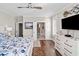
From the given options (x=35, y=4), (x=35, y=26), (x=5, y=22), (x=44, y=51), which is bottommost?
(x=44, y=51)

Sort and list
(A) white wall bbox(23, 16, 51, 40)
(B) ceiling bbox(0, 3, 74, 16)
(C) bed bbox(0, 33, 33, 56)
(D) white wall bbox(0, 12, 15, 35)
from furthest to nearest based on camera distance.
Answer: (A) white wall bbox(23, 16, 51, 40)
(D) white wall bbox(0, 12, 15, 35)
(B) ceiling bbox(0, 3, 74, 16)
(C) bed bbox(0, 33, 33, 56)

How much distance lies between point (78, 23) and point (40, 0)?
259cm

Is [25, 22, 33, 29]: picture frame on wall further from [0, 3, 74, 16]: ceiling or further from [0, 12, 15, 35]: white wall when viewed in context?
[0, 3, 74, 16]: ceiling

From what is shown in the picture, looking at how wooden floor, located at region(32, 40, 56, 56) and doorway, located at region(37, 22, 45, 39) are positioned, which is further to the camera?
doorway, located at region(37, 22, 45, 39)

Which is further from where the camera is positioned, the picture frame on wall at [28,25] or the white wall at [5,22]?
the picture frame on wall at [28,25]

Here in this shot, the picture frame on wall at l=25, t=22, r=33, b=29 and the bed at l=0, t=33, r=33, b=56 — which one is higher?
the picture frame on wall at l=25, t=22, r=33, b=29

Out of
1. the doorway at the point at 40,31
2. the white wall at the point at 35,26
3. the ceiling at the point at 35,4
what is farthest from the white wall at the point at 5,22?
the doorway at the point at 40,31

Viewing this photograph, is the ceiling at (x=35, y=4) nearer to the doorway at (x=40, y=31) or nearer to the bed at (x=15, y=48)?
the bed at (x=15, y=48)

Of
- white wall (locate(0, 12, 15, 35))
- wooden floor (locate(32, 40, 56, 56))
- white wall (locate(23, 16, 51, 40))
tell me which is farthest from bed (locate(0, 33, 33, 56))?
white wall (locate(23, 16, 51, 40))

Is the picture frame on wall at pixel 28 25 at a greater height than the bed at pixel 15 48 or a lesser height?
greater

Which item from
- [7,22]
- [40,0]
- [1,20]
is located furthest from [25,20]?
[40,0]

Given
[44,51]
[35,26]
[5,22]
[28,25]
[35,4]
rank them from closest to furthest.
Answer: [35,4]
[44,51]
[5,22]
[35,26]
[28,25]

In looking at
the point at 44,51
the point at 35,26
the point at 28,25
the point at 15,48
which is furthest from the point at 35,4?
the point at 28,25

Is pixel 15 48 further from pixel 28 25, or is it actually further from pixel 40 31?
pixel 28 25
